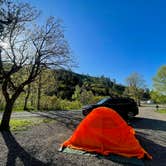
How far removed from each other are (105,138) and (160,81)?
90.6ft

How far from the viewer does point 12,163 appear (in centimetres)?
548

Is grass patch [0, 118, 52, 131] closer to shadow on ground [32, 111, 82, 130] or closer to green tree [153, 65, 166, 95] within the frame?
shadow on ground [32, 111, 82, 130]

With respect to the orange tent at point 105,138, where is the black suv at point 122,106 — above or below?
above

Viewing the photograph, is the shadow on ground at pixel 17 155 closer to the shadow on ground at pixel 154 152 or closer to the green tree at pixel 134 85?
the shadow on ground at pixel 154 152

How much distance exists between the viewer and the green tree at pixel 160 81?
31416mm

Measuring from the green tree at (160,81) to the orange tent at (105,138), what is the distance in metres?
26.3

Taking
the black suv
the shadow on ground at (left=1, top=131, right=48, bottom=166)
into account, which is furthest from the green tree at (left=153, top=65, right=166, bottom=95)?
the shadow on ground at (left=1, top=131, right=48, bottom=166)

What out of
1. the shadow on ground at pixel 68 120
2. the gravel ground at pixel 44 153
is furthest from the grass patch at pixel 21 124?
the gravel ground at pixel 44 153

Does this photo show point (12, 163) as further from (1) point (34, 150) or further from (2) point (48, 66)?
(2) point (48, 66)

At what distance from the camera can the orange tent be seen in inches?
262

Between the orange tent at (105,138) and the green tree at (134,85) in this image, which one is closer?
the orange tent at (105,138)

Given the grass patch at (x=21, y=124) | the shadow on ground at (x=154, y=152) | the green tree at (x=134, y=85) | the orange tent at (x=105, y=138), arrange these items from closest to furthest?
the shadow on ground at (x=154, y=152), the orange tent at (x=105, y=138), the grass patch at (x=21, y=124), the green tree at (x=134, y=85)

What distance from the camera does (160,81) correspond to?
3195 centimetres

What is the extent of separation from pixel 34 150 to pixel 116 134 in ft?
9.48
